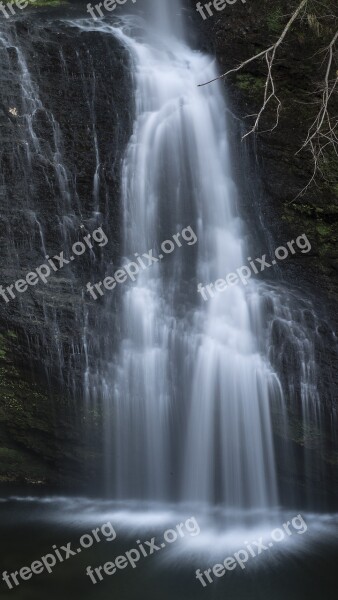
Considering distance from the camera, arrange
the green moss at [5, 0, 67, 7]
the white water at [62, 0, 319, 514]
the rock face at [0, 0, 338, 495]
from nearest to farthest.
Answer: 1. the white water at [62, 0, 319, 514]
2. the rock face at [0, 0, 338, 495]
3. the green moss at [5, 0, 67, 7]

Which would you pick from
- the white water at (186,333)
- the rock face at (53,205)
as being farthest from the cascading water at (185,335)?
the rock face at (53,205)

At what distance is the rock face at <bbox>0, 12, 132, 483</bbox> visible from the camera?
27.5ft

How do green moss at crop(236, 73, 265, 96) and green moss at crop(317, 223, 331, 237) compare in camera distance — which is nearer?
green moss at crop(317, 223, 331, 237)

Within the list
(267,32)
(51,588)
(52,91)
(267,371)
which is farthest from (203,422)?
(267,32)

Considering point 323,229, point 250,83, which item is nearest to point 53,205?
point 250,83

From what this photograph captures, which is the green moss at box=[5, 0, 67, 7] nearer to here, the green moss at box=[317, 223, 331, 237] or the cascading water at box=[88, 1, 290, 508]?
the cascading water at box=[88, 1, 290, 508]

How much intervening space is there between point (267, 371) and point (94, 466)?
2916 mm

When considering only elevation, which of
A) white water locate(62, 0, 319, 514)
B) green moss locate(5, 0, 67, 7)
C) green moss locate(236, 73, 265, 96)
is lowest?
white water locate(62, 0, 319, 514)

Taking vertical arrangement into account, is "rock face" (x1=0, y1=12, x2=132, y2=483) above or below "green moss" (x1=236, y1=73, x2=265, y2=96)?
below

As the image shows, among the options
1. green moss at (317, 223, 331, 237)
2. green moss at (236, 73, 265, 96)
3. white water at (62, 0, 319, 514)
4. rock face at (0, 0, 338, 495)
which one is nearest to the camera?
white water at (62, 0, 319, 514)

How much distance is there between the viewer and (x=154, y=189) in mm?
8781

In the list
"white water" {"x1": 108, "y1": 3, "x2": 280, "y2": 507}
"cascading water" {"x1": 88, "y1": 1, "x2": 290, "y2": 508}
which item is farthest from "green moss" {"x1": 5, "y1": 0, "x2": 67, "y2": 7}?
"cascading water" {"x1": 88, "y1": 1, "x2": 290, "y2": 508}

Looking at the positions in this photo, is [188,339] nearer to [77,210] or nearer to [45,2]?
[77,210]

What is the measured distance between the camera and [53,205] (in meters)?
8.45
